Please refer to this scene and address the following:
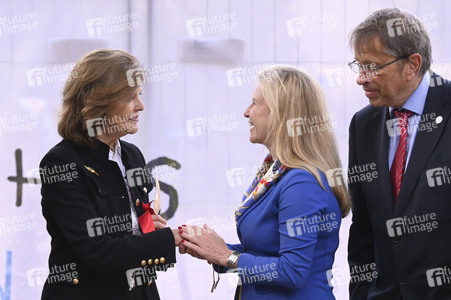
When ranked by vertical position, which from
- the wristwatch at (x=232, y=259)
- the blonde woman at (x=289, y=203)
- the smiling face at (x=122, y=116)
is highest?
the smiling face at (x=122, y=116)

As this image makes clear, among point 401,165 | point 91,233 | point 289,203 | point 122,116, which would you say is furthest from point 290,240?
point 122,116

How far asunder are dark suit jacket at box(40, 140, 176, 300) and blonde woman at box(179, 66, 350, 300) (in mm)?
237

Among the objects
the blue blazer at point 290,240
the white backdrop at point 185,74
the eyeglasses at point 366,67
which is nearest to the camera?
the blue blazer at point 290,240

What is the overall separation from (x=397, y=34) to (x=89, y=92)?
112 cm

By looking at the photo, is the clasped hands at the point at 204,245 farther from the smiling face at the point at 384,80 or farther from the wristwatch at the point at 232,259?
the smiling face at the point at 384,80

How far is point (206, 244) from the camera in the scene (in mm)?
2240

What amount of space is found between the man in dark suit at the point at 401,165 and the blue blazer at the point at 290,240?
22cm

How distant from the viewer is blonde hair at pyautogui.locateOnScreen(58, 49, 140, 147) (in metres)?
2.20

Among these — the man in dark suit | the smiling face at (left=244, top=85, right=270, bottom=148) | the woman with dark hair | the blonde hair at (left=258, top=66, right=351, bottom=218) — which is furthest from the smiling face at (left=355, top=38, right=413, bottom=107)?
the woman with dark hair

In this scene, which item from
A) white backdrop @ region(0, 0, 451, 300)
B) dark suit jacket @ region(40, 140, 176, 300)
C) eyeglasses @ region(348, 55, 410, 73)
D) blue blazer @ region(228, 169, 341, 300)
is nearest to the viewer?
blue blazer @ region(228, 169, 341, 300)

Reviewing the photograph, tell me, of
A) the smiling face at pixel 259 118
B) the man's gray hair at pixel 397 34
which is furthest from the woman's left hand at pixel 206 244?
the man's gray hair at pixel 397 34

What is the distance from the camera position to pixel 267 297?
2.10m

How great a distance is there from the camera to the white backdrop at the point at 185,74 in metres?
3.62

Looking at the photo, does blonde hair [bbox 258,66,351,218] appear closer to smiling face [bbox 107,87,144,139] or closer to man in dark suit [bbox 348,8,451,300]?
man in dark suit [bbox 348,8,451,300]
